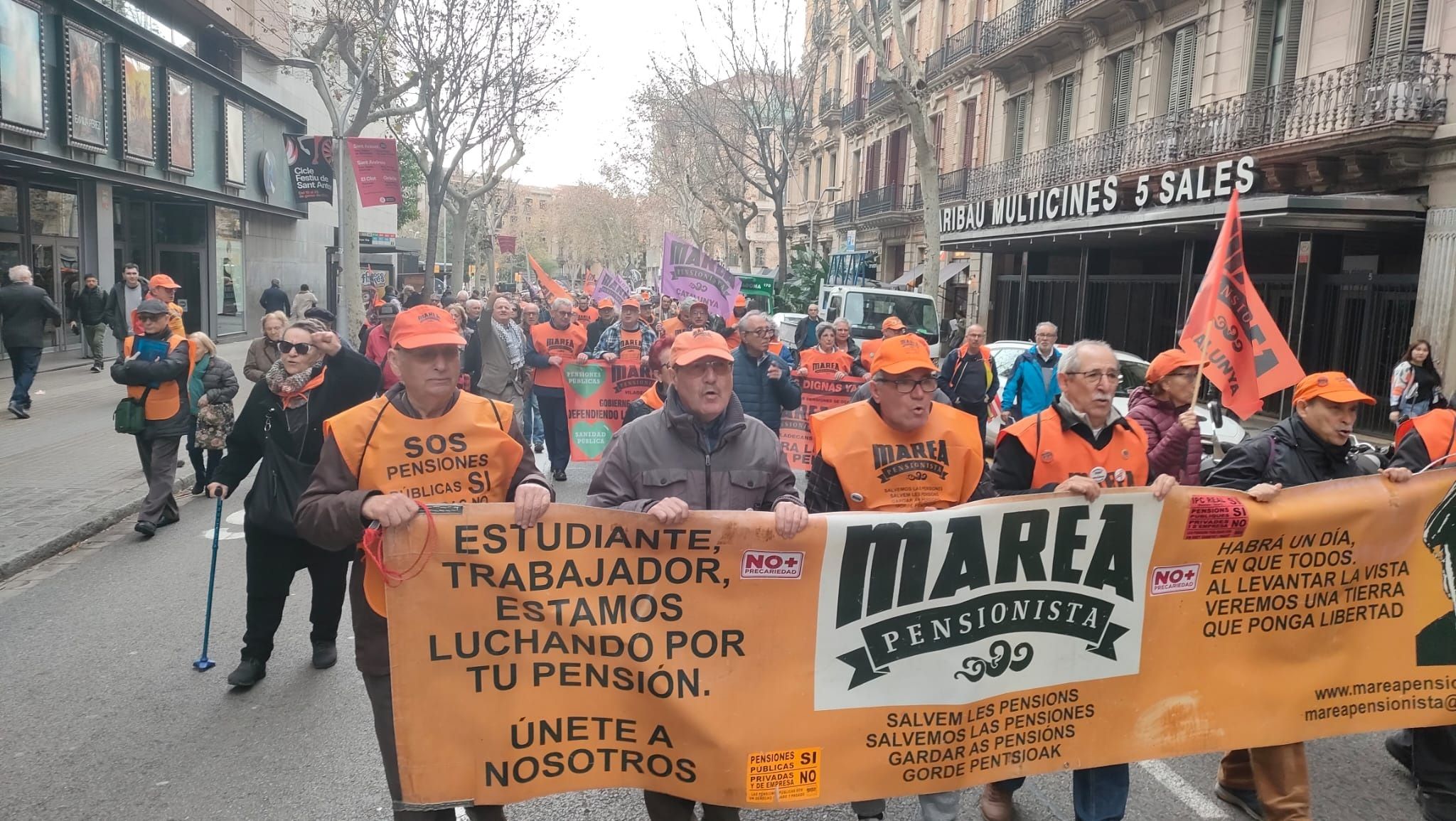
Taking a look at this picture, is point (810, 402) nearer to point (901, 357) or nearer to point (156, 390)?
point (156, 390)

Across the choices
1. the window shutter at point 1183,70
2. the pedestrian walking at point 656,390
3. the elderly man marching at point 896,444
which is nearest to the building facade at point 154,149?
the pedestrian walking at point 656,390

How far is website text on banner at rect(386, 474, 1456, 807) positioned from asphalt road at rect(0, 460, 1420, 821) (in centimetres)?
79

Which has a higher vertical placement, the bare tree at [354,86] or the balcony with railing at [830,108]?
the balcony with railing at [830,108]

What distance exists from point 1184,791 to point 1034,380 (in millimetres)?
6368

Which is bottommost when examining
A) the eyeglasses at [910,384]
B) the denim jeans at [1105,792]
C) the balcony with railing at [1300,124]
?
the denim jeans at [1105,792]

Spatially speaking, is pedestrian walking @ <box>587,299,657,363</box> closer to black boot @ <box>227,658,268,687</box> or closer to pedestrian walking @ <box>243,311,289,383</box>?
pedestrian walking @ <box>243,311,289,383</box>

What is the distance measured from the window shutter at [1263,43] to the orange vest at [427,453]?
19.8 metres

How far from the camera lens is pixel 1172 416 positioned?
16.5ft

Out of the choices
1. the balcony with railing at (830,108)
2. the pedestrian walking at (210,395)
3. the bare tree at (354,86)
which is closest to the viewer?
the pedestrian walking at (210,395)

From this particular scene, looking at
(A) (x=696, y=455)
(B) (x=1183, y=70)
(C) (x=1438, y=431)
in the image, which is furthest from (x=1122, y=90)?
(A) (x=696, y=455)

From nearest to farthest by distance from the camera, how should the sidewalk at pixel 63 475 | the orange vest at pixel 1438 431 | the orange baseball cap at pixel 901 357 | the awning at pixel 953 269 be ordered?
the orange baseball cap at pixel 901 357 → the orange vest at pixel 1438 431 → the sidewalk at pixel 63 475 → the awning at pixel 953 269

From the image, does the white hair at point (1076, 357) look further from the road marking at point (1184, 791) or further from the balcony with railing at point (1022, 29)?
the balcony with railing at point (1022, 29)

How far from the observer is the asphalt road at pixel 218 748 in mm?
4008

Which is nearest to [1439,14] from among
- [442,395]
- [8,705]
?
[442,395]
